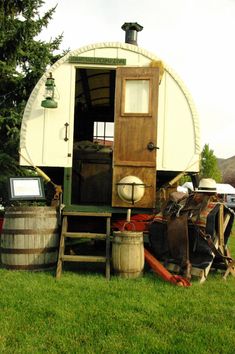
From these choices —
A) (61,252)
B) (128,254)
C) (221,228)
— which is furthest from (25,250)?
(221,228)

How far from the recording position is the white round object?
6676mm

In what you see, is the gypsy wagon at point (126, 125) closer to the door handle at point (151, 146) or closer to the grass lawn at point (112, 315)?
the door handle at point (151, 146)

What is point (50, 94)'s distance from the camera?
23.4 feet

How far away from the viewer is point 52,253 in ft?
20.6

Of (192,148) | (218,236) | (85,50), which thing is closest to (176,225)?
(218,236)

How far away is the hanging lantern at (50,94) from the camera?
6.97 metres

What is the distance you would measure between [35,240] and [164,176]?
10.9ft

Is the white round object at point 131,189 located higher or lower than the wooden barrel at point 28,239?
higher

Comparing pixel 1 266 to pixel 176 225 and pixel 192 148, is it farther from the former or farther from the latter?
pixel 192 148

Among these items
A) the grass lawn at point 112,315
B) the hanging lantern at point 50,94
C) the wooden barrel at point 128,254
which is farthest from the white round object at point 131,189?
the hanging lantern at point 50,94

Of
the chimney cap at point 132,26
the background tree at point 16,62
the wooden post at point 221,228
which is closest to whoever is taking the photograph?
the wooden post at point 221,228

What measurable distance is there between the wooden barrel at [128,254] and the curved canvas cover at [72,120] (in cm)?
180

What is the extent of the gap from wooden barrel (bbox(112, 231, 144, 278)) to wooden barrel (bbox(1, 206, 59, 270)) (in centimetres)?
111

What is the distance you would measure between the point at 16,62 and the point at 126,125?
639 cm
